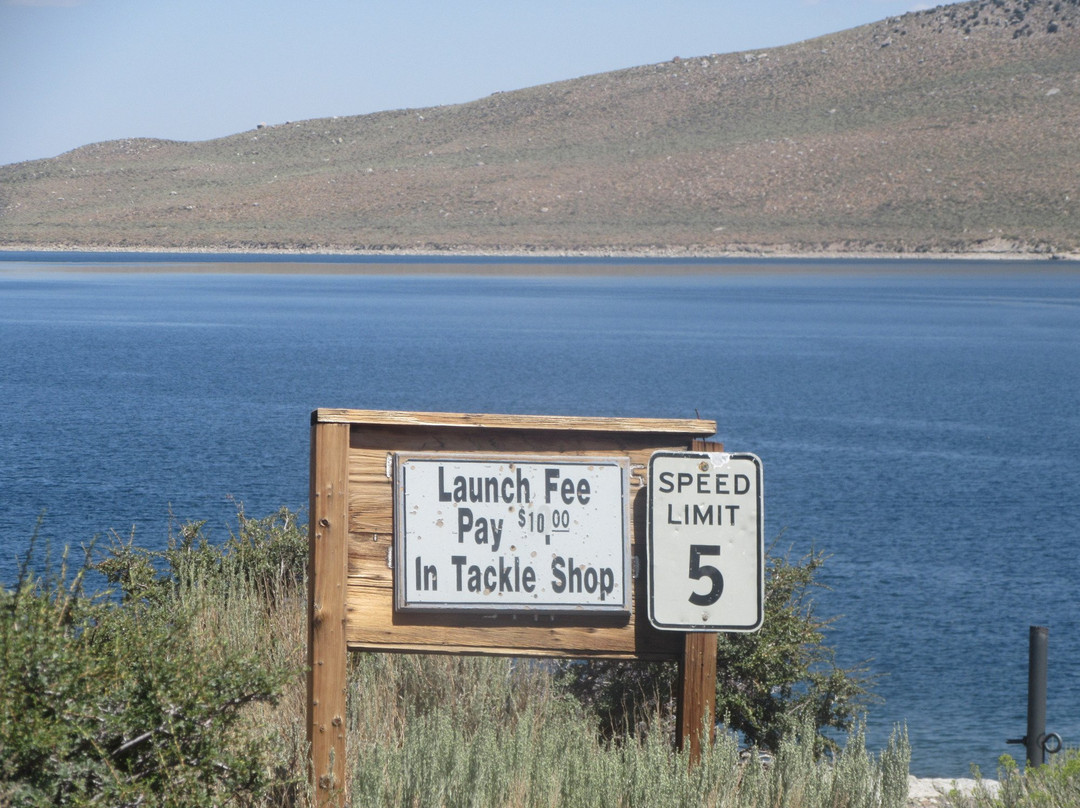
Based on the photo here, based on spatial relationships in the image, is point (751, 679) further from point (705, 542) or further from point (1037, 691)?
point (705, 542)

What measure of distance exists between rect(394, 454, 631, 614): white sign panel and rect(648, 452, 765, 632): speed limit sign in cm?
12

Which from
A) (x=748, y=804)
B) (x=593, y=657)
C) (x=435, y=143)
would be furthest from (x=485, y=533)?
(x=435, y=143)

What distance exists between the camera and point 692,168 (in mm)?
108500

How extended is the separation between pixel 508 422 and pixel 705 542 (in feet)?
2.45

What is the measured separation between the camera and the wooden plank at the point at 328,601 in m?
4.08

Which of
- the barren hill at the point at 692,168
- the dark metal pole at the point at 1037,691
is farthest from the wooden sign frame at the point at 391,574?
the barren hill at the point at 692,168

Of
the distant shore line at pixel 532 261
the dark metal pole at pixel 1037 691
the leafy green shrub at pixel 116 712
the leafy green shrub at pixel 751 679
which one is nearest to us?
the leafy green shrub at pixel 116 712

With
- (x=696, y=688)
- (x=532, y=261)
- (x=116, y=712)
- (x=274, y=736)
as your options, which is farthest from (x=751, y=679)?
(x=532, y=261)

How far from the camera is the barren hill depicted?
95.9 m

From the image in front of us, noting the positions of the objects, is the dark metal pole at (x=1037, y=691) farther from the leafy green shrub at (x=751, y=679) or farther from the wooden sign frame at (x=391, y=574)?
the wooden sign frame at (x=391, y=574)

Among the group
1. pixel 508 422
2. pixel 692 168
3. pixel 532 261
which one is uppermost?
pixel 692 168

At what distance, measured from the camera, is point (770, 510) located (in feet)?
58.7

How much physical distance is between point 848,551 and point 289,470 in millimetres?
8914

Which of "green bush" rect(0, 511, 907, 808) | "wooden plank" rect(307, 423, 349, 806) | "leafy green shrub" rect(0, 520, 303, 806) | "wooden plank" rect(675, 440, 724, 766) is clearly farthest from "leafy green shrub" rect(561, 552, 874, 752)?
"leafy green shrub" rect(0, 520, 303, 806)
